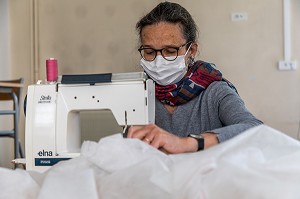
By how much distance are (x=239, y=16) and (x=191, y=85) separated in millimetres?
2579

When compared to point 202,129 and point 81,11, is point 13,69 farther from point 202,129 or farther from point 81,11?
point 202,129

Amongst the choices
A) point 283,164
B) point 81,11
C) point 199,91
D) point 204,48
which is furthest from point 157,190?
point 81,11

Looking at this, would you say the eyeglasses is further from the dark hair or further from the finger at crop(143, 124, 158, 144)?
the finger at crop(143, 124, 158, 144)

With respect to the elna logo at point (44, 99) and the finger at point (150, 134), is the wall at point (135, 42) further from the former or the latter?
the finger at point (150, 134)

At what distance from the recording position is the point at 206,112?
1400 mm

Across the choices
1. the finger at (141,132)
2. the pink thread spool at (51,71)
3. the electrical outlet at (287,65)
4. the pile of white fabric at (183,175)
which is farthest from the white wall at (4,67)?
the pile of white fabric at (183,175)

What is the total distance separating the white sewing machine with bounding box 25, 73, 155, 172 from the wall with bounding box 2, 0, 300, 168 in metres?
2.63

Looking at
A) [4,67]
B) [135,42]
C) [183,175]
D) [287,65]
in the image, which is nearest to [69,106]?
[183,175]

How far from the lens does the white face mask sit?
4.54 ft

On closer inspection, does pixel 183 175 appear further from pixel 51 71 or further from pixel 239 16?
pixel 239 16

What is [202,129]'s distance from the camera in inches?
56.1

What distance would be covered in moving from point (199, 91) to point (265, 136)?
893mm

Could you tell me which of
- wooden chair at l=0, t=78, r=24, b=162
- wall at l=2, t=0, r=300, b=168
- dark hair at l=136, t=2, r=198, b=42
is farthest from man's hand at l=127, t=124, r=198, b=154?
wall at l=2, t=0, r=300, b=168

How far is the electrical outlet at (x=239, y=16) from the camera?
3.78 m
